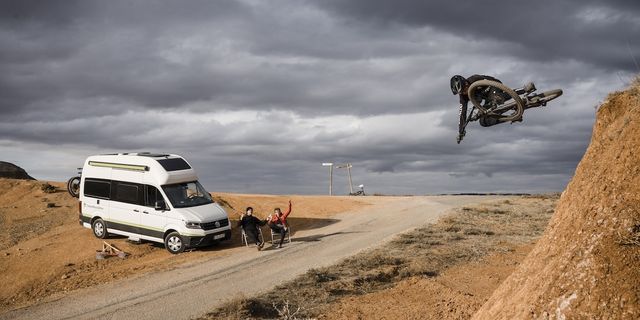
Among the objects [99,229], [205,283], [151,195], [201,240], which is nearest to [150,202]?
[151,195]

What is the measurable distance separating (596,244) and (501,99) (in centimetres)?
412

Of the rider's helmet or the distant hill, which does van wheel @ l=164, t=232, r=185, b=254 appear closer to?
the rider's helmet

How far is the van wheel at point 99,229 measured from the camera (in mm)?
21828

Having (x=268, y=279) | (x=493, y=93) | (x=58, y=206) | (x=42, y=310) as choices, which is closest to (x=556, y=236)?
(x=493, y=93)

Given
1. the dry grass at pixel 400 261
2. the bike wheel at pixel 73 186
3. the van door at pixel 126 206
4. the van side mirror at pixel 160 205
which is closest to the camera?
the dry grass at pixel 400 261

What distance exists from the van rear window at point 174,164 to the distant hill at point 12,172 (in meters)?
29.4

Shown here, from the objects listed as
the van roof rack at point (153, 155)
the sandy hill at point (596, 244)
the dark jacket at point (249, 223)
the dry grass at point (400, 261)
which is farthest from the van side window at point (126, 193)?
the sandy hill at point (596, 244)

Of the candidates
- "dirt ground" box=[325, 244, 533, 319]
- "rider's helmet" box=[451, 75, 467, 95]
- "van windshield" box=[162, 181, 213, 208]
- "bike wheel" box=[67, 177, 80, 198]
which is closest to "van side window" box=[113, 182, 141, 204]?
"van windshield" box=[162, 181, 213, 208]

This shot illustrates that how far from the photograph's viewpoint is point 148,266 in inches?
714

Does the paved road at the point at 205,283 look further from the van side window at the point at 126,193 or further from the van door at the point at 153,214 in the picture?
the van side window at the point at 126,193

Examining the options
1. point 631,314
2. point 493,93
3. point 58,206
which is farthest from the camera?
point 58,206

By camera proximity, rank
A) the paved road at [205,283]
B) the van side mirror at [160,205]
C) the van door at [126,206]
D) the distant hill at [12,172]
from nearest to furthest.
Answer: the paved road at [205,283] < the van side mirror at [160,205] < the van door at [126,206] < the distant hill at [12,172]

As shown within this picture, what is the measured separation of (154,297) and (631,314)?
1138cm

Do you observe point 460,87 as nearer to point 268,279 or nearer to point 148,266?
point 268,279
